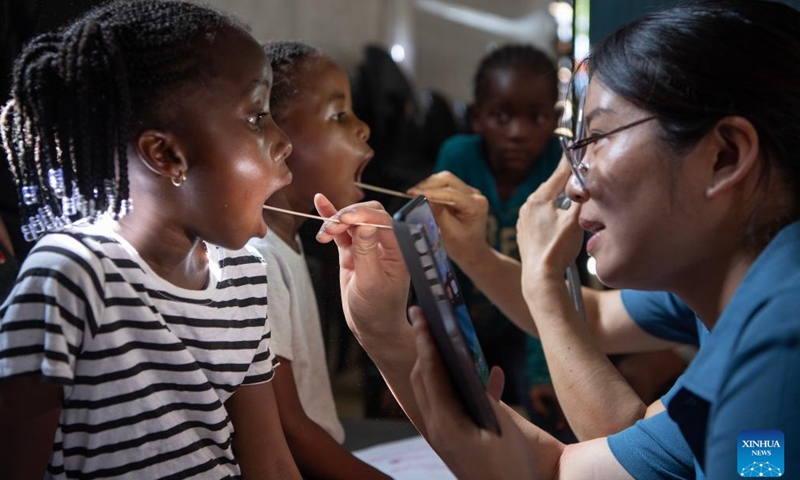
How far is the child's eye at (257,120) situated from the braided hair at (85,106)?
7 cm

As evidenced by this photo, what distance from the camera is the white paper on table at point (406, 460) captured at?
3.51ft

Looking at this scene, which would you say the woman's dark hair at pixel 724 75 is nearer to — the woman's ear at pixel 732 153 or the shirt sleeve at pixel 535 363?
the woman's ear at pixel 732 153

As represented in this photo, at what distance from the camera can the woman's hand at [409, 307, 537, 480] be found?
77cm

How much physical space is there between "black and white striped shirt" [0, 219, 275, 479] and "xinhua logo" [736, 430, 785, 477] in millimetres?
455

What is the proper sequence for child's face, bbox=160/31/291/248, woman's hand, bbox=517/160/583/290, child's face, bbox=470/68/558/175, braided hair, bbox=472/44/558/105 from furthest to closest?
braided hair, bbox=472/44/558/105, child's face, bbox=470/68/558/175, woman's hand, bbox=517/160/583/290, child's face, bbox=160/31/291/248

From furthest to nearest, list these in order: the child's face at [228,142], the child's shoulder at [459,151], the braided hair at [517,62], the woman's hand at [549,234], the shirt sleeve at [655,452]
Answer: the braided hair at [517,62] → the child's shoulder at [459,151] → the woman's hand at [549,234] → the shirt sleeve at [655,452] → the child's face at [228,142]

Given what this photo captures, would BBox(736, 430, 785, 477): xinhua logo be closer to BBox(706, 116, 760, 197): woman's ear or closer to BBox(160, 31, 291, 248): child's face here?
BBox(706, 116, 760, 197): woman's ear

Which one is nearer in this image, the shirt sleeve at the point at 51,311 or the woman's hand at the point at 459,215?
the shirt sleeve at the point at 51,311

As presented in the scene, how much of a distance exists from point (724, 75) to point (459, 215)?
0.52 metres

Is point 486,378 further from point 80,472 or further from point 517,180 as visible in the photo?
point 517,180

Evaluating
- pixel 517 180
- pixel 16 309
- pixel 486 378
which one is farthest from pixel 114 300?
pixel 517 180

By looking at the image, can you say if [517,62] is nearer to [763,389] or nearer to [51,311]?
[763,389]

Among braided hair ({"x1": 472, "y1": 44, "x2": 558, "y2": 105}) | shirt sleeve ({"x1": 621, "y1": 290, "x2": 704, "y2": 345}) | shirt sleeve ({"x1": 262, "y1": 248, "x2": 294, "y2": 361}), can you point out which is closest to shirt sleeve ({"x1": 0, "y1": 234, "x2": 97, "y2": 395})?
shirt sleeve ({"x1": 262, "y1": 248, "x2": 294, "y2": 361})

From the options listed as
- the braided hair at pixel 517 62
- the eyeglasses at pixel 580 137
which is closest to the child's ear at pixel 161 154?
the eyeglasses at pixel 580 137
